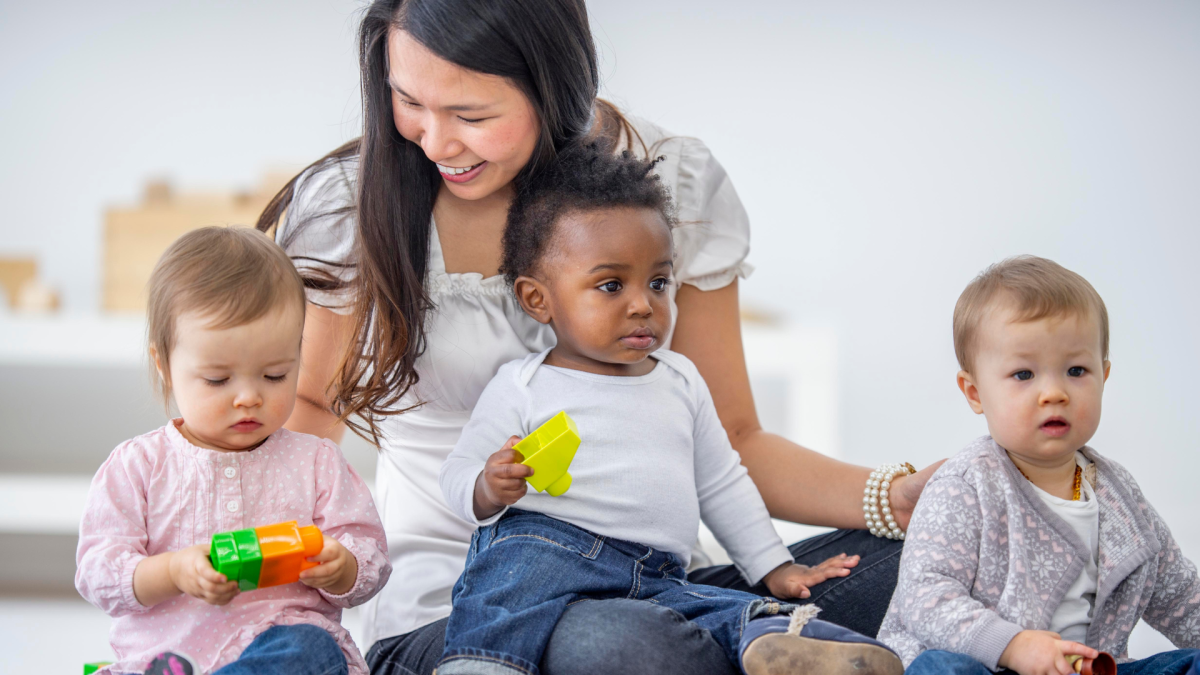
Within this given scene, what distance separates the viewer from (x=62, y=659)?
2330 millimetres

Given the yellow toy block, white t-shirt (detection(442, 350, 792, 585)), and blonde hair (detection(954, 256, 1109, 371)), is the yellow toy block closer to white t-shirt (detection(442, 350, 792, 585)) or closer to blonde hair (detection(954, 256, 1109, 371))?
white t-shirt (detection(442, 350, 792, 585))

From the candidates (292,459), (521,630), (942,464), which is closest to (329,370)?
(292,459)

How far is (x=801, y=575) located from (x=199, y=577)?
2.64 feet

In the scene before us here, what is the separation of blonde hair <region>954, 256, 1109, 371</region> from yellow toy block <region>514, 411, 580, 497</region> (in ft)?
1.69

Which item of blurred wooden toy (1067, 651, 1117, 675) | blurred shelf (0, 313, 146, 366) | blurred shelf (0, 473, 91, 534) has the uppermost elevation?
blurred wooden toy (1067, 651, 1117, 675)

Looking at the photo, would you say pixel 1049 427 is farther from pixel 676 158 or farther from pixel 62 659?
pixel 62 659

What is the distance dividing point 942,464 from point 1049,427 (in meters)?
0.17

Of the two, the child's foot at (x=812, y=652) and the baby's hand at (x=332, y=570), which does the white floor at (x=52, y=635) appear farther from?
the child's foot at (x=812, y=652)

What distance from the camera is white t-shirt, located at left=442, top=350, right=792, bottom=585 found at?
1.26 meters

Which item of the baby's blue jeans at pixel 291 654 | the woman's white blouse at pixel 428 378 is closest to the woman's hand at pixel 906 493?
the woman's white blouse at pixel 428 378

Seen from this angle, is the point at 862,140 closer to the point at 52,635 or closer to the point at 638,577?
the point at 638,577

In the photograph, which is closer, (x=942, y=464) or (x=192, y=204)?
(x=942, y=464)

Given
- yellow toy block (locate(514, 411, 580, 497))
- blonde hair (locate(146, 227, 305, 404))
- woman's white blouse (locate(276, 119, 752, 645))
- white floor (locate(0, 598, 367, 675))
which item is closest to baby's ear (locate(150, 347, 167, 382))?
blonde hair (locate(146, 227, 305, 404))

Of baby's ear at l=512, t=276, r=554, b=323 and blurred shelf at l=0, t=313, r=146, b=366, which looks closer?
baby's ear at l=512, t=276, r=554, b=323
